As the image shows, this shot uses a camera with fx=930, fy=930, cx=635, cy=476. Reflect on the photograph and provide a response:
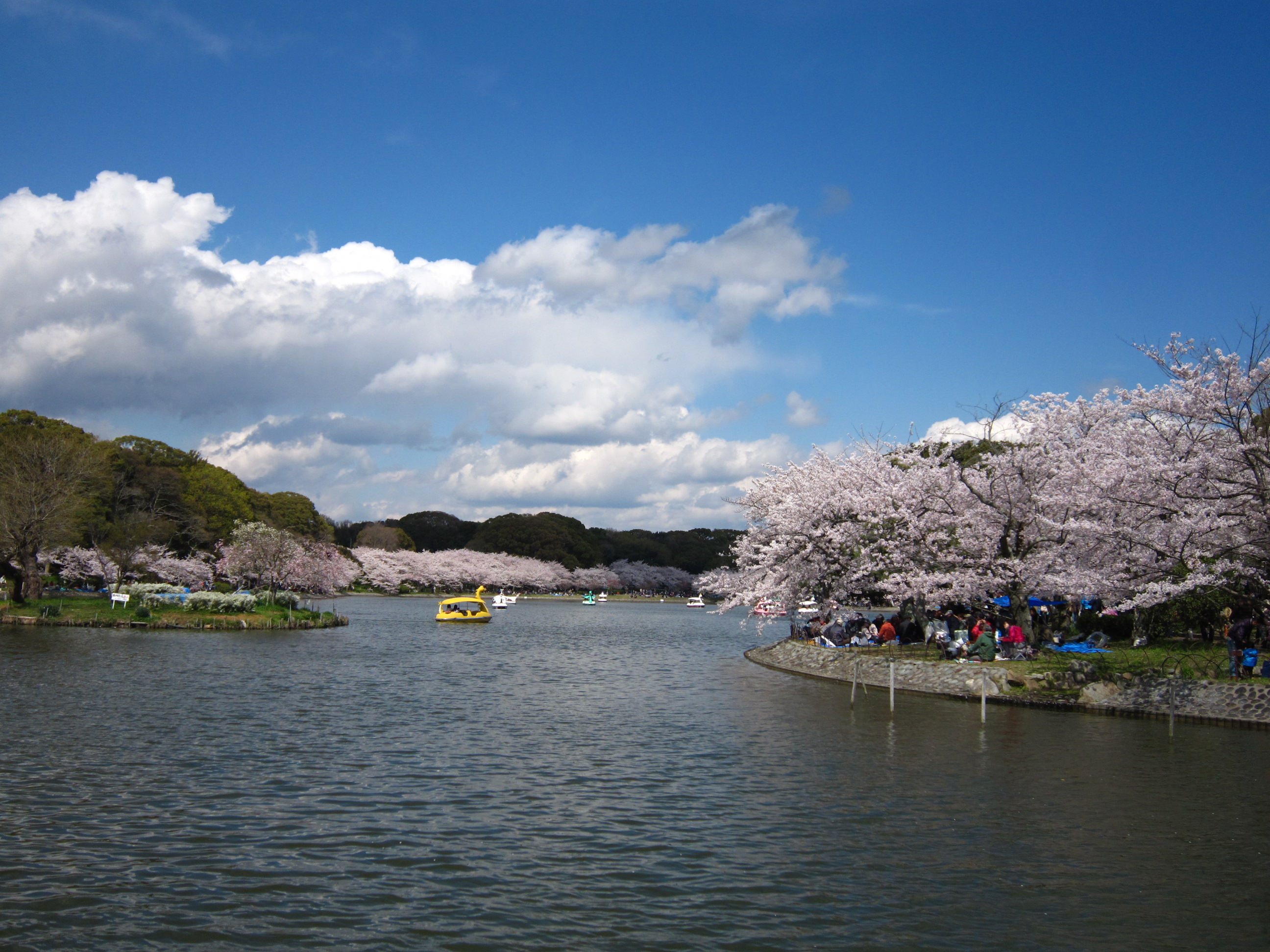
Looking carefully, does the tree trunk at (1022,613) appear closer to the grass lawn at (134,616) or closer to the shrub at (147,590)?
the grass lawn at (134,616)

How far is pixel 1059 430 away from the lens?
33.6m

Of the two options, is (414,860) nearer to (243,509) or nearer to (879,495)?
(879,495)

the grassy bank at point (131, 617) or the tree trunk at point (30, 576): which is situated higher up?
the tree trunk at point (30, 576)

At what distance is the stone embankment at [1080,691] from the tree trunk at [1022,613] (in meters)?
3.79

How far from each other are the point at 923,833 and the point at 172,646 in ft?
127

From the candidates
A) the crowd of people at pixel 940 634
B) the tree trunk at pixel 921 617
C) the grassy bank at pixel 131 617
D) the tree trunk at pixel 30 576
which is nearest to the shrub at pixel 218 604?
the grassy bank at pixel 131 617

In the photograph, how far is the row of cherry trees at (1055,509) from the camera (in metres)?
24.7

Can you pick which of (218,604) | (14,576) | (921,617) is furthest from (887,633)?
(14,576)

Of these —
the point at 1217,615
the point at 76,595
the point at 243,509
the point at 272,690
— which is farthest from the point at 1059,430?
the point at 243,509

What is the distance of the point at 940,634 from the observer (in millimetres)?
35938

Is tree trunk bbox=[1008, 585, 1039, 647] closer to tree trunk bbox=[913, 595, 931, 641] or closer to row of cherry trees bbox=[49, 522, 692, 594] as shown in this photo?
tree trunk bbox=[913, 595, 931, 641]

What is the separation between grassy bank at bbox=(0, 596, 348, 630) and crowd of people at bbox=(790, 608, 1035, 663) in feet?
106

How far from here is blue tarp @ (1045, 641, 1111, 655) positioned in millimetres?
30750

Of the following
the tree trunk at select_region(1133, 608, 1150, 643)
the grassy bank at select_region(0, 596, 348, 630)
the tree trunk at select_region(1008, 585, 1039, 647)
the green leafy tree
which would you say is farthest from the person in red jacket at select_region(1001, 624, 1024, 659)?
the green leafy tree
